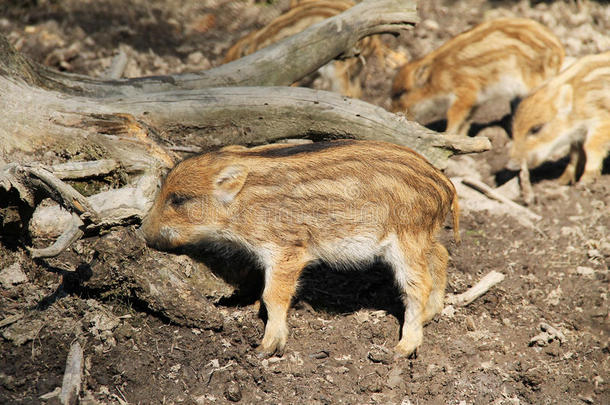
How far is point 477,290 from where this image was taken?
12.3 ft

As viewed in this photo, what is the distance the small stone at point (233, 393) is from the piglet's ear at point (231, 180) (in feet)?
3.52

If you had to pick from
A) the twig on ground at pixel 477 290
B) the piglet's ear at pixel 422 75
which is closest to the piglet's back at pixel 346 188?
the twig on ground at pixel 477 290

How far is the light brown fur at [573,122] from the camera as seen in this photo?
5.26 meters

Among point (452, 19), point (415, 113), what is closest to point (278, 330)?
point (415, 113)

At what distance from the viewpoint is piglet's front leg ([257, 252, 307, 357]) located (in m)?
3.24

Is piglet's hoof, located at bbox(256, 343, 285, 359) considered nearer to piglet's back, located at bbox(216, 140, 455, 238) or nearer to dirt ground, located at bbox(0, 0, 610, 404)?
dirt ground, located at bbox(0, 0, 610, 404)

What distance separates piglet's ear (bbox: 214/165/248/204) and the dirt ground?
576 millimetres

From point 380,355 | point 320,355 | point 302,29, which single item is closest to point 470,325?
point 380,355

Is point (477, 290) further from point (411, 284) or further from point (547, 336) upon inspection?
point (411, 284)

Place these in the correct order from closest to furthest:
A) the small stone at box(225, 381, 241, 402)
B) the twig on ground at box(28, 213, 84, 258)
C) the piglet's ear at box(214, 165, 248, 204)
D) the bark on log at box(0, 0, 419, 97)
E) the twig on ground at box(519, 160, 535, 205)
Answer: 1. the twig on ground at box(28, 213, 84, 258)
2. the small stone at box(225, 381, 241, 402)
3. the piglet's ear at box(214, 165, 248, 204)
4. the bark on log at box(0, 0, 419, 97)
5. the twig on ground at box(519, 160, 535, 205)

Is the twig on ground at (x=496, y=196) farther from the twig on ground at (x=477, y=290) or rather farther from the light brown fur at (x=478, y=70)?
the light brown fur at (x=478, y=70)

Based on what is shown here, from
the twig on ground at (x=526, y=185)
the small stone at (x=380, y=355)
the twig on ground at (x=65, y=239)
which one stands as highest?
the twig on ground at (x=65, y=239)

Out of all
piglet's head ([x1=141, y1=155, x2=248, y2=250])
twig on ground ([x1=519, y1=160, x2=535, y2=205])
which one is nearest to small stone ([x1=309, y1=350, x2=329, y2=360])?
piglet's head ([x1=141, y1=155, x2=248, y2=250])

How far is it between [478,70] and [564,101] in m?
1.06
